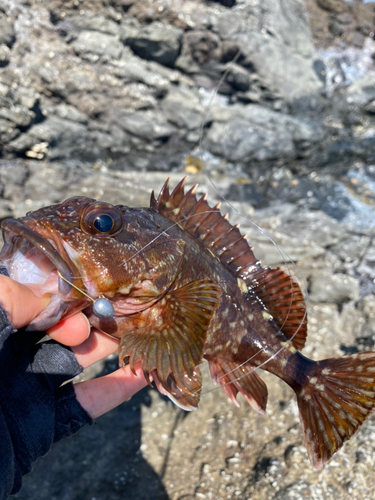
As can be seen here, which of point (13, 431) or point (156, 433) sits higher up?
point (13, 431)

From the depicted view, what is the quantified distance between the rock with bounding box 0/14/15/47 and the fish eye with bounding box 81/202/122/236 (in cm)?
798

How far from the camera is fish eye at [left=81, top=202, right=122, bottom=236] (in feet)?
6.93

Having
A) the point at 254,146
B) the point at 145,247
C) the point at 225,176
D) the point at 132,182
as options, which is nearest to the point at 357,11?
the point at 254,146

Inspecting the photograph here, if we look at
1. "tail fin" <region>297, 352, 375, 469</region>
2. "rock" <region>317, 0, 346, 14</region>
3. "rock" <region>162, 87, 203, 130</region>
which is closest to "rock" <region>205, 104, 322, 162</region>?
"rock" <region>162, 87, 203, 130</region>

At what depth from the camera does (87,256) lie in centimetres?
208

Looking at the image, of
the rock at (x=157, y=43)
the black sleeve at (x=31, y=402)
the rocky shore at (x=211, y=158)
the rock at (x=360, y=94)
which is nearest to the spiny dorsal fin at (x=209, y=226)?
the rocky shore at (x=211, y=158)

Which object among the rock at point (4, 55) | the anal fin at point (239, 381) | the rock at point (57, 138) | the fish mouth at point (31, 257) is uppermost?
the fish mouth at point (31, 257)

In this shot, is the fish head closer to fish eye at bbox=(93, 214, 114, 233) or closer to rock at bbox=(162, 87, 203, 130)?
fish eye at bbox=(93, 214, 114, 233)

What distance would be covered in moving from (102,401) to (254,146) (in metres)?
8.40

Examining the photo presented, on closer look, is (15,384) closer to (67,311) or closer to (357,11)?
(67,311)

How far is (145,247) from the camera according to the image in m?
2.29

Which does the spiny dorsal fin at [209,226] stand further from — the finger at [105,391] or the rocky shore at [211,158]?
the finger at [105,391]

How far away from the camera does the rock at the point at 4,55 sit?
7873 mm

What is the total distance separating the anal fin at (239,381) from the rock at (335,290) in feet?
9.74
